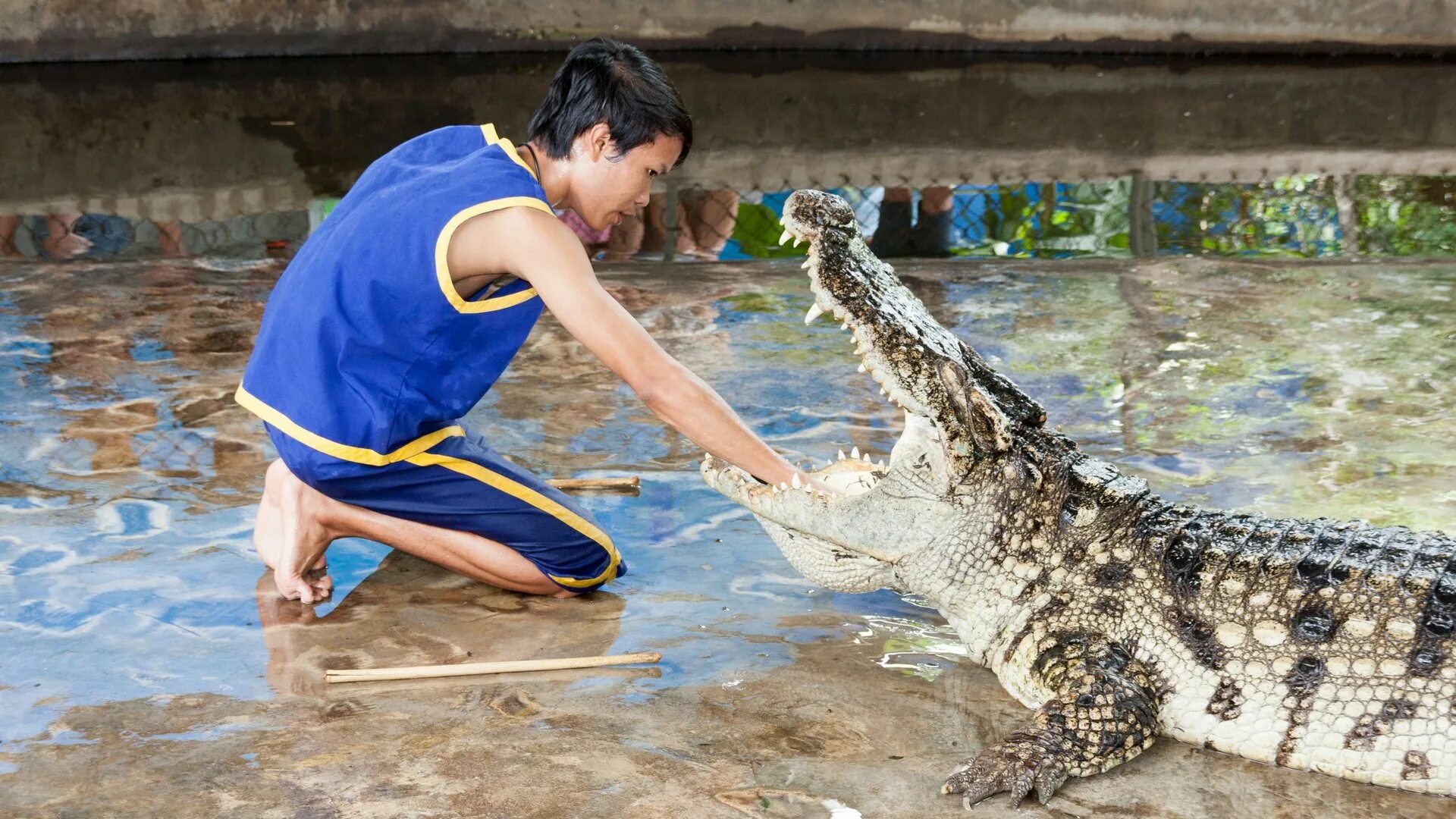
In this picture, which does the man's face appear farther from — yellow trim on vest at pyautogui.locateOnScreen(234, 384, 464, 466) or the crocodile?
yellow trim on vest at pyautogui.locateOnScreen(234, 384, 464, 466)

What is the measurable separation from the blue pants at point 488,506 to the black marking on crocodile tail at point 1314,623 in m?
1.39

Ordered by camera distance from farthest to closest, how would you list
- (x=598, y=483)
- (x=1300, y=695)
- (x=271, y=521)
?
1. (x=598, y=483)
2. (x=271, y=521)
3. (x=1300, y=695)

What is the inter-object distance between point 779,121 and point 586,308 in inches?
282

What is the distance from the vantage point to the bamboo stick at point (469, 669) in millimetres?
2674

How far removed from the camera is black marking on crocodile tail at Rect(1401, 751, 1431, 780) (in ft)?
7.83

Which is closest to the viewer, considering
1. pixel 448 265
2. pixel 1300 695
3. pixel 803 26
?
pixel 1300 695

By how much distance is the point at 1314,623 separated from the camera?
2.48m

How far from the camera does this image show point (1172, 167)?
803 centimetres

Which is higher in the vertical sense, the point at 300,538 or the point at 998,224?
the point at 998,224

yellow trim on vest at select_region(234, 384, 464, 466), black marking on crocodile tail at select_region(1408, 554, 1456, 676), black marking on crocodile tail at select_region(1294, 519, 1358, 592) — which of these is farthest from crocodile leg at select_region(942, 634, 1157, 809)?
yellow trim on vest at select_region(234, 384, 464, 466)

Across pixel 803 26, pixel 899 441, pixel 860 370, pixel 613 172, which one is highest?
pixel 803 26

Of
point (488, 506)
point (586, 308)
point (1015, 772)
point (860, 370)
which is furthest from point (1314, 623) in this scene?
point (488, 506)

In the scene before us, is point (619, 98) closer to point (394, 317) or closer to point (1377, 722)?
point (394, 317)

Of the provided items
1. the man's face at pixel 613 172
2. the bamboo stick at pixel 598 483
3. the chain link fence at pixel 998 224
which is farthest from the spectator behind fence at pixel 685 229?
the man's face at pixel 613 172
